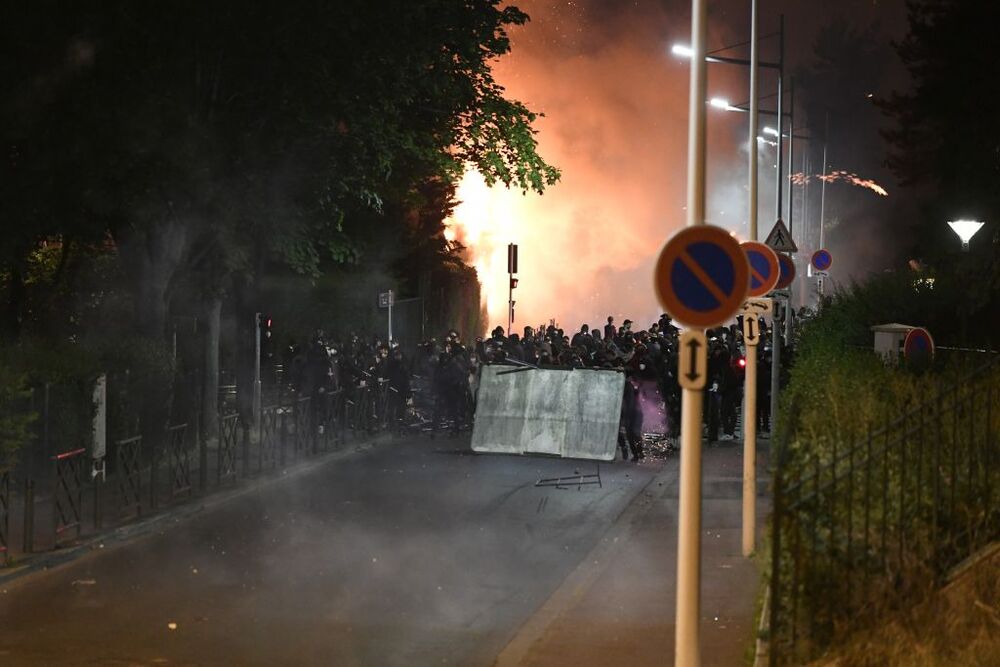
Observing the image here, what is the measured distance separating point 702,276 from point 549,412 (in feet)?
38.7

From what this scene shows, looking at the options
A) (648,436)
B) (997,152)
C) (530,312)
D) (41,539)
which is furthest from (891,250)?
(41,539)

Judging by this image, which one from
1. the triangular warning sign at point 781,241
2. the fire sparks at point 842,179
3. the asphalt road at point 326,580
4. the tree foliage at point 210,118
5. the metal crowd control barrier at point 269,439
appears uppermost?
the fire sparks at point 842,179

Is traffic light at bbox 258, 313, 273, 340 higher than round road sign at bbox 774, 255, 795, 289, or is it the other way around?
Answer: round road sign at bbox 774, 255, 795, 289

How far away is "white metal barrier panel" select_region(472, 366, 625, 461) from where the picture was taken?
18.7 m

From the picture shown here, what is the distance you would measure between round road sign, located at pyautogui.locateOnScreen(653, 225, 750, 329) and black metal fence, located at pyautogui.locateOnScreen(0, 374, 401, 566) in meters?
7.33

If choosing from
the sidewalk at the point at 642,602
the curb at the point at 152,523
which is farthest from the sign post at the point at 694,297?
the curb at the point at 152,523

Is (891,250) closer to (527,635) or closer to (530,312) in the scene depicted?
(530,312)

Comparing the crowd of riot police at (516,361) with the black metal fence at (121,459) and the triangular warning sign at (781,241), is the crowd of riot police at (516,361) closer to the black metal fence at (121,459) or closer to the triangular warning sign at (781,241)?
the black metal fence at (121,459)

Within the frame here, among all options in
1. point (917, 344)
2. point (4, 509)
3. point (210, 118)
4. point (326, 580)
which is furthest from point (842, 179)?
point (4, 509)

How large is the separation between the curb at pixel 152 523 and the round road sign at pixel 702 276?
6.98 metres

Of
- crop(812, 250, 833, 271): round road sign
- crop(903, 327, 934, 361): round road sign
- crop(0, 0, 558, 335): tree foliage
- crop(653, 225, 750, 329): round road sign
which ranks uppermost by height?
crop(0, 0, 558, 335): tree foliage

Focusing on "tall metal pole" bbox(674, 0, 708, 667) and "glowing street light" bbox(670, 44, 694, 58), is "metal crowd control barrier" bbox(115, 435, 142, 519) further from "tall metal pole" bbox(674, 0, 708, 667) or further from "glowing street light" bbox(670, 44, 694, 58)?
"glowing street light" bbox(670, 44, 694, 58)

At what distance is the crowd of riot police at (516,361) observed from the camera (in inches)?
888

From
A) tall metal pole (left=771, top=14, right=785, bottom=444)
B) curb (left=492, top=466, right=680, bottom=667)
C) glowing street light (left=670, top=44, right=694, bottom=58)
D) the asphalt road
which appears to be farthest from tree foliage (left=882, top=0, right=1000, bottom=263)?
the asphalt road
